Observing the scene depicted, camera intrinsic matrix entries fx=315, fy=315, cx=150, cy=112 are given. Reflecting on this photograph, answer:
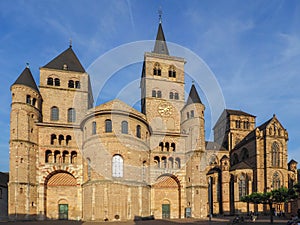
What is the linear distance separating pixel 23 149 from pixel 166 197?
75.6 feet

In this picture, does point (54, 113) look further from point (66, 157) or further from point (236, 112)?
point (236, 112)

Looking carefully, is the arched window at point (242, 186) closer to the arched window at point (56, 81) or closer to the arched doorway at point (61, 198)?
the arched doorway at point (61, 198)

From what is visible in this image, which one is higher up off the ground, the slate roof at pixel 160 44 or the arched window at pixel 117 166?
the slate roof at pixel 160 44

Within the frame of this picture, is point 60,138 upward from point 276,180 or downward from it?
upward

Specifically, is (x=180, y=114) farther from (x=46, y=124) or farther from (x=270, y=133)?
(x=46, y=124)

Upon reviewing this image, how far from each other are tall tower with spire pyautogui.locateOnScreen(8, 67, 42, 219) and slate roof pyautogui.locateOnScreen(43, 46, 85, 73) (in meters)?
7.05

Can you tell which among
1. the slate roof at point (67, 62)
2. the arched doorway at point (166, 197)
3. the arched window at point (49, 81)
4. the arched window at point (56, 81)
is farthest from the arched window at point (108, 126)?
the slate roof at point (67, 62)

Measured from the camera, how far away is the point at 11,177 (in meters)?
43.1

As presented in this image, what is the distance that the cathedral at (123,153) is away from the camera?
42.8 meters

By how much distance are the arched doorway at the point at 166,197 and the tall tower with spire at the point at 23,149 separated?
18.0 metres

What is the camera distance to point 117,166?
4278cm

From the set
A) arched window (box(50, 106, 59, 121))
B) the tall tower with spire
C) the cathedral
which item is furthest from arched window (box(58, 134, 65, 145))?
arched window (box(50, 106, 59, 121))

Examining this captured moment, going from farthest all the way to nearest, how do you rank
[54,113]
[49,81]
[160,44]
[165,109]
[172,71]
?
[160,44] → [172,71] → [165,109] → [49,81] → [54,113]

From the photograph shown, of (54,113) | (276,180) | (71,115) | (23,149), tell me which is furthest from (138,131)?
(276,180)
